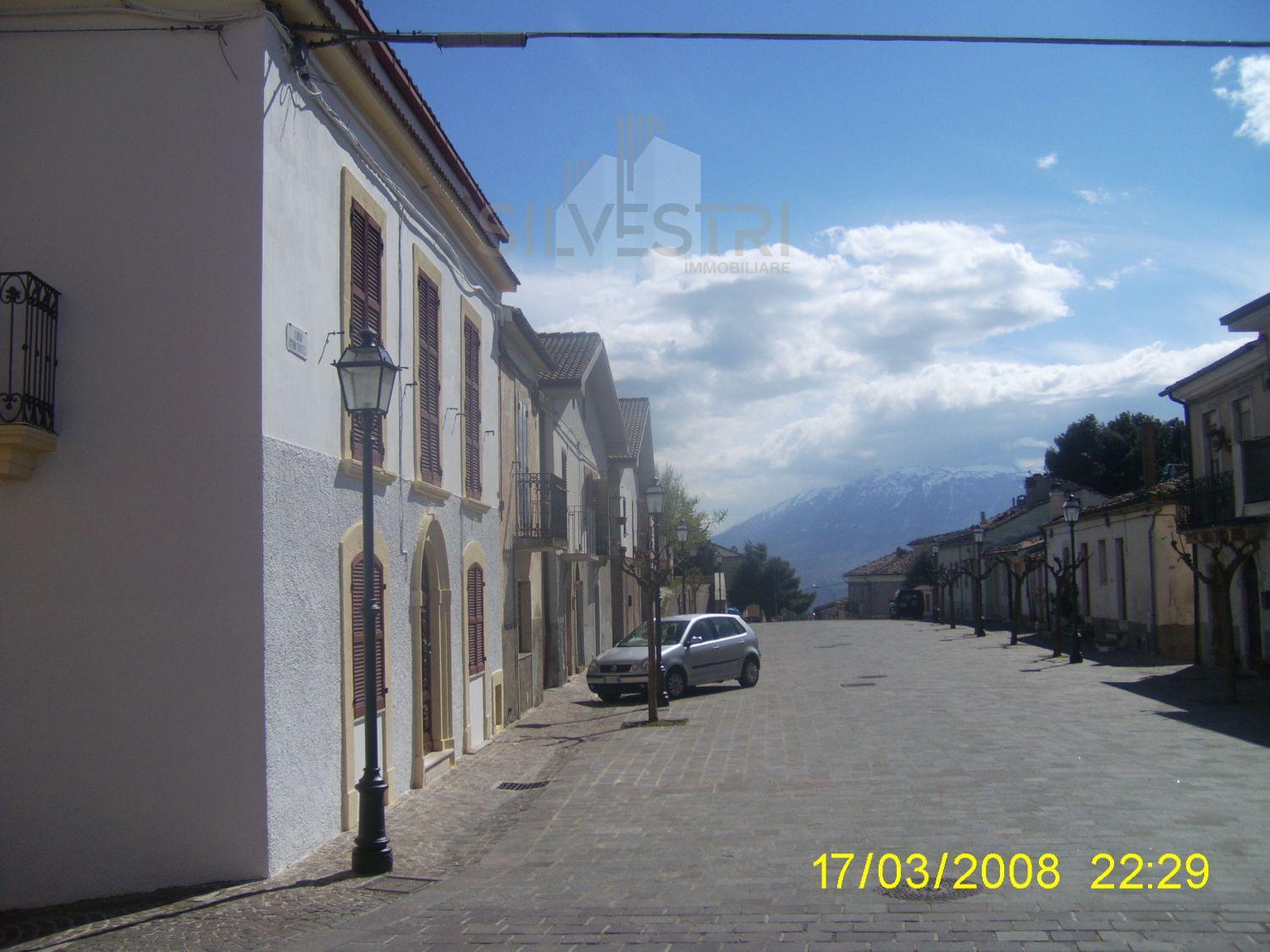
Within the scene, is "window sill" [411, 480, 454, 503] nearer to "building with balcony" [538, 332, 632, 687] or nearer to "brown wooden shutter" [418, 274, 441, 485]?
"brown wooden shutter" [418, 274, 441, 485]

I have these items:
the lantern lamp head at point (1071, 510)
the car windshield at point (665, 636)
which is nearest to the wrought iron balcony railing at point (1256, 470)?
the lantern lamp head at point (1071, 510)

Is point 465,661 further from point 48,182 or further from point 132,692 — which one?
point 48,182

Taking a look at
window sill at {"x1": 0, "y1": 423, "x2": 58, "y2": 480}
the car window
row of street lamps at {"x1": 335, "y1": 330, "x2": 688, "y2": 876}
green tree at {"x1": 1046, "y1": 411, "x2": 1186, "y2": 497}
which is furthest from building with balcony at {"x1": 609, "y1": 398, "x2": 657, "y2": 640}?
green tree at {"x1": 1046, "y1": 411, "x2": 1186, "y2": 497}

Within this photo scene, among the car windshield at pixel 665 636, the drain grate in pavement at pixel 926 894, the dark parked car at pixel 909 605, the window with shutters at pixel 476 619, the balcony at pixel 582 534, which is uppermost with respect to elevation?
the balcony at pixel 582 534

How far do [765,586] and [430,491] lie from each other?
258ft

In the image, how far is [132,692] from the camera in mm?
7867

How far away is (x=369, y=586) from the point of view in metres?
8.61

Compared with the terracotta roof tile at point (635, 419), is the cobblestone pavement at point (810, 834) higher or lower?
lower

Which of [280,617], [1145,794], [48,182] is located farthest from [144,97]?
[1145,794]

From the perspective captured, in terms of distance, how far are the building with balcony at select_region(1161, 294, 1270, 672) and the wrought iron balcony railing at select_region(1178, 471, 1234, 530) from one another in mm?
19

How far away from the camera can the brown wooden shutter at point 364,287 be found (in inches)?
407

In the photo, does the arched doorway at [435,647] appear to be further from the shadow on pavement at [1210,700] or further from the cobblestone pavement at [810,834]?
the shadow on pavement at [1210,700]

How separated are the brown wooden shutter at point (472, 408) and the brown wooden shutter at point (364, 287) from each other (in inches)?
A: 150

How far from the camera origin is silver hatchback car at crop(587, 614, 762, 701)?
67.6 ft
